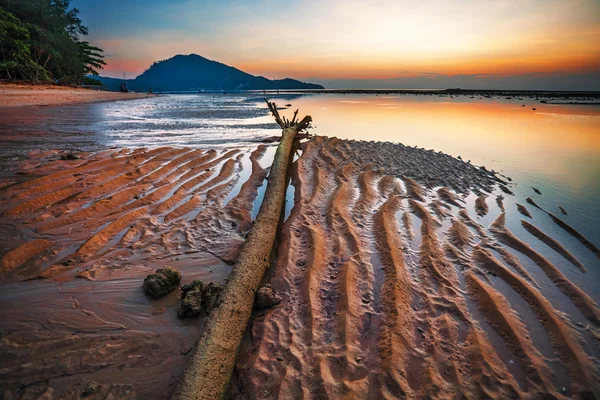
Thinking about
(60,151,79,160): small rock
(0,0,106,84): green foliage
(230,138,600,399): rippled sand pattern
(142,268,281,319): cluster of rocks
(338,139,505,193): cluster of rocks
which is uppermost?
(0,0,106,84): green foliage

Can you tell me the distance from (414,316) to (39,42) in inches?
1967

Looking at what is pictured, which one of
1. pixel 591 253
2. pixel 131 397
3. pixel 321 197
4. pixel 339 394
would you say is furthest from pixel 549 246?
pixel 131 397

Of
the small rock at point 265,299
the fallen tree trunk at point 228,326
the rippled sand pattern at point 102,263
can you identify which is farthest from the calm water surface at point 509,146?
the fallen tree trunk at point 228,326

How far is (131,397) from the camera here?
6.48 ft

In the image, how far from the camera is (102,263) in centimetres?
340

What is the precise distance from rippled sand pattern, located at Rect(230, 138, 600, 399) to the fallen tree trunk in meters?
0.15

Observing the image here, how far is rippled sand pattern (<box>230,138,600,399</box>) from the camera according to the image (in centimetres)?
212

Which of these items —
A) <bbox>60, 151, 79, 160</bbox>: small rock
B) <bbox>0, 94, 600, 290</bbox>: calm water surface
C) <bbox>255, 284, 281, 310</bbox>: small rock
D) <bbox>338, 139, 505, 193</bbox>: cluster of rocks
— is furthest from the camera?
<bbox>338, 139, 505, 193</bbox>: cluster of rocks

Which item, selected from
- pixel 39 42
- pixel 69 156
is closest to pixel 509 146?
pixel 69 156

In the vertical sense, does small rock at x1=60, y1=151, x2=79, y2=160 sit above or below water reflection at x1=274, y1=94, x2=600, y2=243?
above

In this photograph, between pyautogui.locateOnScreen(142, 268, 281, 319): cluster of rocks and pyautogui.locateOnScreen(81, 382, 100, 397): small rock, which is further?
pyautogui.locateOnScreen(142, 268, 281, 319): cluster of rocks

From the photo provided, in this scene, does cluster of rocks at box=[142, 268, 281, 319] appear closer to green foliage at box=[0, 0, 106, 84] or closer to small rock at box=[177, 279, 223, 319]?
small rock at box=[177, 279, 223, 319]

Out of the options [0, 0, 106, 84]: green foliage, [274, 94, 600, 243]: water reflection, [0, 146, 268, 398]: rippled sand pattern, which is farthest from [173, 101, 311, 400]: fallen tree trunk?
[0, 0, 106, 84]: green foliage

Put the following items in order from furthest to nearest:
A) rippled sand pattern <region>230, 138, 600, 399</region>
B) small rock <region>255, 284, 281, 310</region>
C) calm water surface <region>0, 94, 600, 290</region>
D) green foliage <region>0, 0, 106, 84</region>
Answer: green foliage <region>0, 0, 106, 84</region>, calm water surface <region>0, 94, 600, 290</region>, small rock <region>255, 284, 281, 310</region>, rippled sand pattern <region>230, 138, 600, 399</region>
